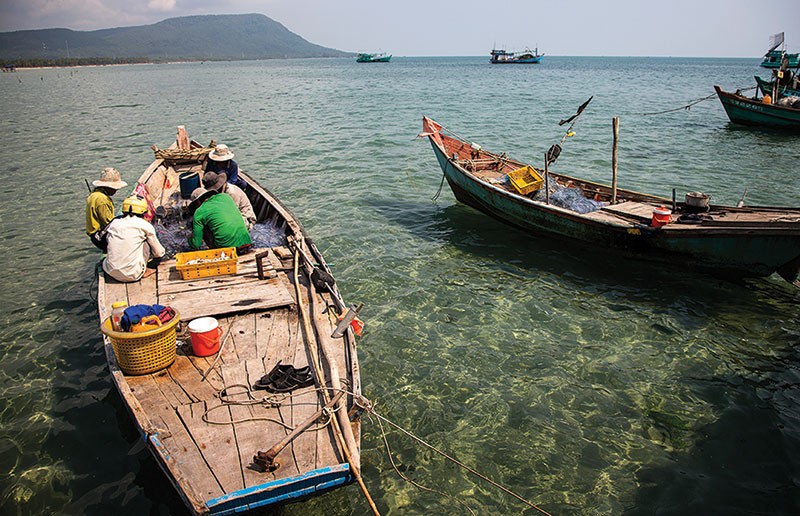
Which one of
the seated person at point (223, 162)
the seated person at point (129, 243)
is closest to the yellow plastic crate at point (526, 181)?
the seated person at point (223, 162)

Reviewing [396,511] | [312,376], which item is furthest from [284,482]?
[396,511]

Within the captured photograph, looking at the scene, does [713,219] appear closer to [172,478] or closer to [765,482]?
[765,482]

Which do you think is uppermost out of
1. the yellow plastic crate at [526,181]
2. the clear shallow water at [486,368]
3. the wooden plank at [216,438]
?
the yellow plastic crate at [526,181]

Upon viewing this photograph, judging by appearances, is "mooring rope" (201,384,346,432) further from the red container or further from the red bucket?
the red container

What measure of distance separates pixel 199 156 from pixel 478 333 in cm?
1074

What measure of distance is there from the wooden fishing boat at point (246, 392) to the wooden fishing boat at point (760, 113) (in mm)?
31602

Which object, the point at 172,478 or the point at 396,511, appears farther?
the point at 396,511

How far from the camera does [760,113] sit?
91.8 ft

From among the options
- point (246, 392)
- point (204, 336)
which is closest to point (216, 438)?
point (246, 392)

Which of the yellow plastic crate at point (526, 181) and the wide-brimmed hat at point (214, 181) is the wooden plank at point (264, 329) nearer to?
the wide-brimmed hat at point (214, 181)

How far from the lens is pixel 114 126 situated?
100ft

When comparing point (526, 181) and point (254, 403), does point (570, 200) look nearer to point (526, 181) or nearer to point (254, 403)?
point (526, 181)

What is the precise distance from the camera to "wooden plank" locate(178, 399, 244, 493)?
4.00 metres

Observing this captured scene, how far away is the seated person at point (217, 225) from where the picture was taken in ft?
25.5
